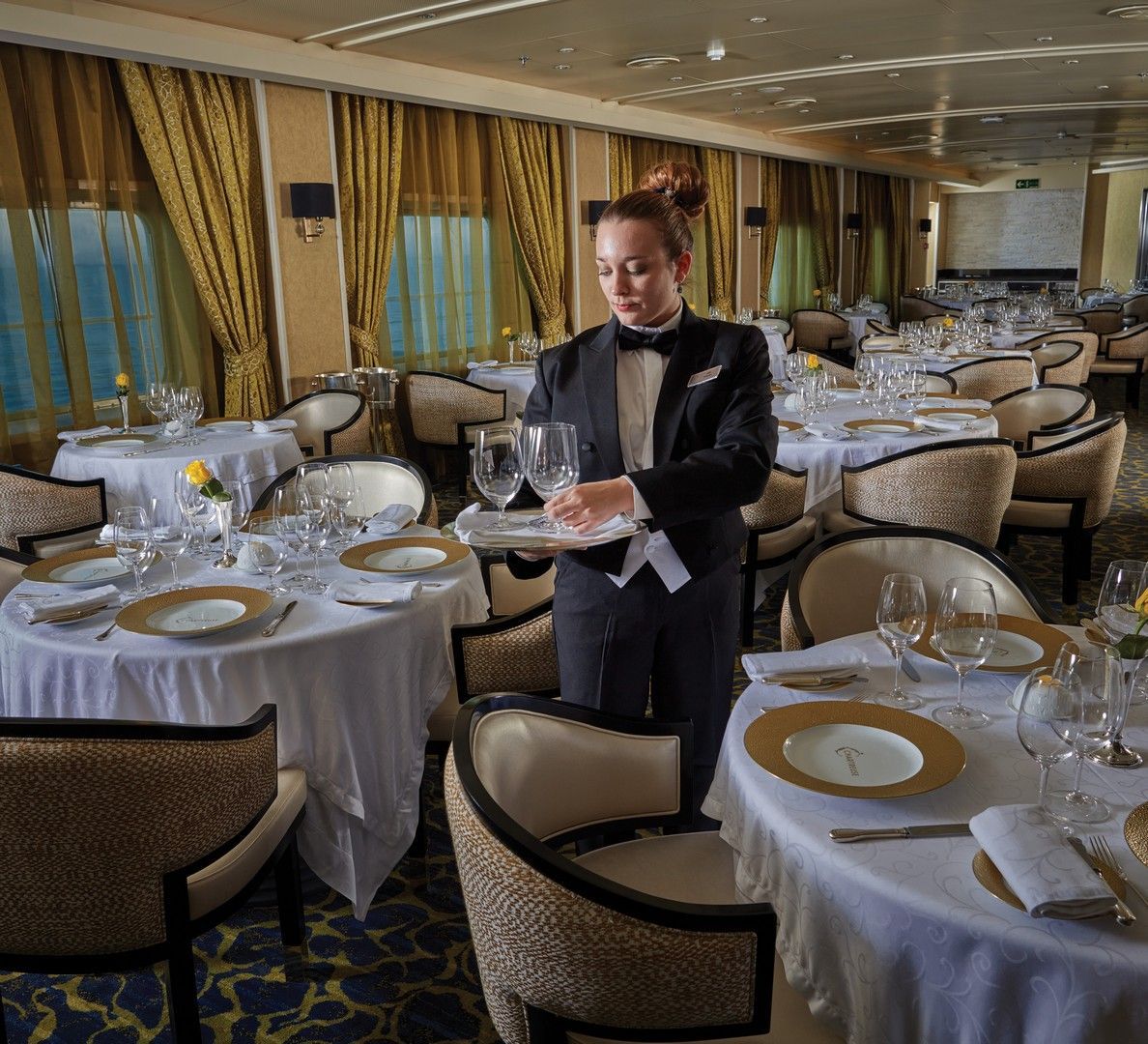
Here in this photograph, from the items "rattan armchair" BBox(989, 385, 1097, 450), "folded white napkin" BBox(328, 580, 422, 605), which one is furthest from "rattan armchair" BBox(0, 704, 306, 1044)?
"rattan armchair" BBox(989, 385, 1097, 450)

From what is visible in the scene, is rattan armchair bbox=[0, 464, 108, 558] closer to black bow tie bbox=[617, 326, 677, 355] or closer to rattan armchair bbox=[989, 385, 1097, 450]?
black bow tie bbox=[617, 326, 677, 355]

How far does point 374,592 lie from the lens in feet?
8.91

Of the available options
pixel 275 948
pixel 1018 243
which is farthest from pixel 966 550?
pixel 1018 243

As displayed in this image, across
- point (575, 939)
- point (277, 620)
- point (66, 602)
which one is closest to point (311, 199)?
point (66, 602)

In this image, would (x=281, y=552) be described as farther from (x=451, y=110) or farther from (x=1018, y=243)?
(x=1018, y=243)

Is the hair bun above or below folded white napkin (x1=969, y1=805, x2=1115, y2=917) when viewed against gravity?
above

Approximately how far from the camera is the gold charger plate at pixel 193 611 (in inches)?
96.8

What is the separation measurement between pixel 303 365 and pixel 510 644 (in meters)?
5.11

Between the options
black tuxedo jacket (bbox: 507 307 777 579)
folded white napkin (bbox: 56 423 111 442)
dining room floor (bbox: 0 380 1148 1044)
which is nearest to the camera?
black tuxedo jacket (bbox: 507 307 777 579)

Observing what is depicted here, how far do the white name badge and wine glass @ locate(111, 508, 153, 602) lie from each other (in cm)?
156

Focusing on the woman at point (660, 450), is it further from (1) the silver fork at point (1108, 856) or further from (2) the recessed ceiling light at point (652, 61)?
(2) the recessed ceiling light at point (652, 61)

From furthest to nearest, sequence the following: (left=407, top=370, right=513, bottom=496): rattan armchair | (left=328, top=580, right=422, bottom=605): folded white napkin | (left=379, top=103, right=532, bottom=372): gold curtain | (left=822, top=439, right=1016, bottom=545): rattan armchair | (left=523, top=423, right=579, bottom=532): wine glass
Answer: (left=379, top=103, right=532, bottom=372): gold curtain, (left=407, top=370, right=513, bottom=496): rattan armchair, (left=822, top=439, right=1016, bottom=545): rattan armchair, (left=328, top=580, right=422, bottom=605): folded white napkin, (left=523, top=423, right=579, bottom=532): wine glass

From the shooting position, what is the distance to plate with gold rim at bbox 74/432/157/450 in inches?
200

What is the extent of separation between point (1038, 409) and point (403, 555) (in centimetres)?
438
